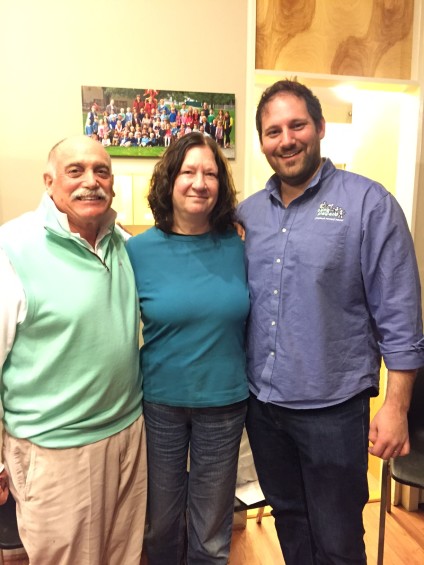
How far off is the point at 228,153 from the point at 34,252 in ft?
3.55

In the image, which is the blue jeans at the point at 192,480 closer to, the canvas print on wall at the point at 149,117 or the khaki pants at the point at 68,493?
the khaki pants at the point at 68,493

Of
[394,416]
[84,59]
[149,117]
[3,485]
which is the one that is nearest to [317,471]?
[394,416]

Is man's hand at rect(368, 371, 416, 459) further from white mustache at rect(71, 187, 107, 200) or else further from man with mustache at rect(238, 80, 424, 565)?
white mustache at rect(71, 187, 107, 200)

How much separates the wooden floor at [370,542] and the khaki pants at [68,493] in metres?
0.98

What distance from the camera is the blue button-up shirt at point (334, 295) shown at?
1.30 m

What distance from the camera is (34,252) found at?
1.26 m

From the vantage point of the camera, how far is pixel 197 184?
144 centimetres

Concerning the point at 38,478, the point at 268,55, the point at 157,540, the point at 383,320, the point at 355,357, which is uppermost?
the point at 268,55

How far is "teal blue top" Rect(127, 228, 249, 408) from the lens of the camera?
142 centimetres

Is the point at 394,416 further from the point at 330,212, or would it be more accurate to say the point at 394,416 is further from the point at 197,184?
the point at 197,184

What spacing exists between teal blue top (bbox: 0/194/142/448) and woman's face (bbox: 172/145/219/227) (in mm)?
322

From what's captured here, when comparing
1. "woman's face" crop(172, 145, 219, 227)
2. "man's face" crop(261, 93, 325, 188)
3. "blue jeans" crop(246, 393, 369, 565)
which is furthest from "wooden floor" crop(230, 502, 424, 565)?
"man's face" crop(261, 93, 325, 188)

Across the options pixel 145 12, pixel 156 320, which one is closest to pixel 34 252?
pixel 156 320

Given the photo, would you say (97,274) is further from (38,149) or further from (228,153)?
(228,153)
